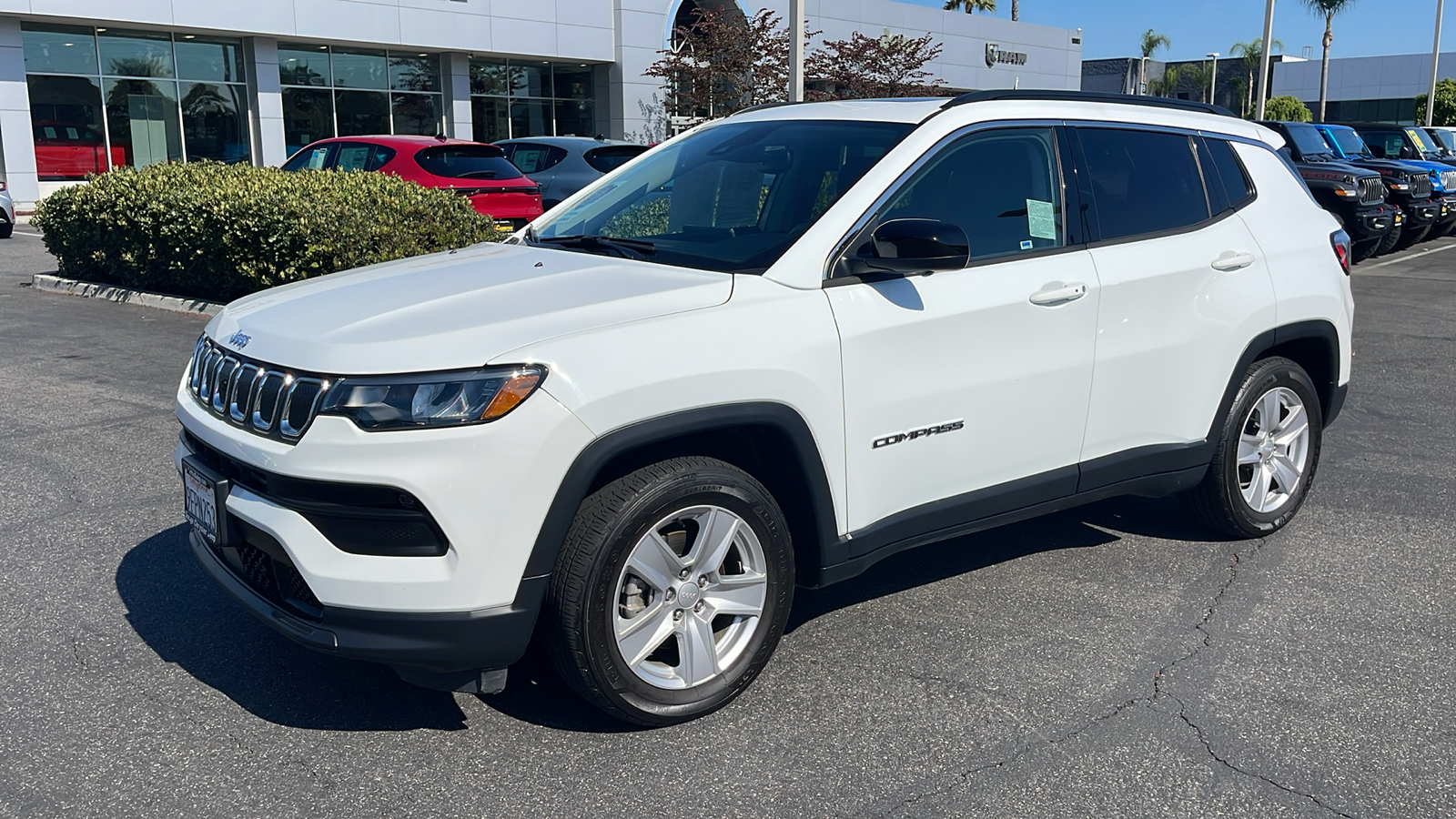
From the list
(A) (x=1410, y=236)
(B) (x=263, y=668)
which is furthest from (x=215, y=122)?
(B) (x=263, y=668)

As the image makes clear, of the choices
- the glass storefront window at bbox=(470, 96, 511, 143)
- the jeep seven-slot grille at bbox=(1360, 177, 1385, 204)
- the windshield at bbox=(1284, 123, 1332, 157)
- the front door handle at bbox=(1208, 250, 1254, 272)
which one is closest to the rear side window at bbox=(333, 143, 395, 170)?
the front door handle at bbox=(1208, 250, 1254, 272)

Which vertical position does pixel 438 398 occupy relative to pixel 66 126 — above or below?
below

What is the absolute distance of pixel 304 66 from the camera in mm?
30719

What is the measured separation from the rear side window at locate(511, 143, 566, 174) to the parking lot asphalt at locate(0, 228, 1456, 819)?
1127 centimetres

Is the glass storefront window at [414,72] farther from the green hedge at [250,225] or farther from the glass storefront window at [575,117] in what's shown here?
the green hedge at [250,225]

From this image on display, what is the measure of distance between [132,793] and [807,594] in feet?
7.90

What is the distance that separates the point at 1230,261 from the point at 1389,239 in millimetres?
16061

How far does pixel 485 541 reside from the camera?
3123 millimetres

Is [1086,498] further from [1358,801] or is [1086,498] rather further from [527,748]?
[527,748]

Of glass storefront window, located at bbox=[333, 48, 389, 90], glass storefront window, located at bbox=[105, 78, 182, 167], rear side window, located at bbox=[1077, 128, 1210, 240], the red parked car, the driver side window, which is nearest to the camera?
the driver side window

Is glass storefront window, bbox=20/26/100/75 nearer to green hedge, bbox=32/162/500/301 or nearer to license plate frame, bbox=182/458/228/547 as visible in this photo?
green hedge, bbox=32/162/500/301

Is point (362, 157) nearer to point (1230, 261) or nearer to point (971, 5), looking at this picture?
point (1230, 261)

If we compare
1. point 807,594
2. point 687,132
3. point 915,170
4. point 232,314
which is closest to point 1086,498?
point 807,594

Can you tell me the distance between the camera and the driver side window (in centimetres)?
408
